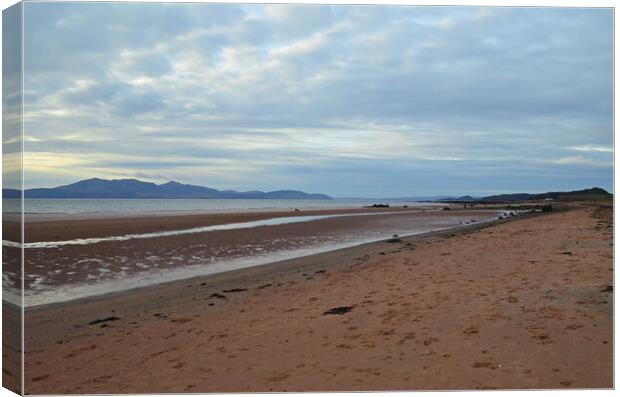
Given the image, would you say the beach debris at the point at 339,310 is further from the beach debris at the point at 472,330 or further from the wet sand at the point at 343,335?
the beach debris at the point at 472,330

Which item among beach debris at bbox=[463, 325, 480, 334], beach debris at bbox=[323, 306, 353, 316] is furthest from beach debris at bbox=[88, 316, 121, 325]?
beach debris at bbox=[463, 325, 480, 334]

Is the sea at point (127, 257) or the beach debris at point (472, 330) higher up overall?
the beach debris at point (472, 330)

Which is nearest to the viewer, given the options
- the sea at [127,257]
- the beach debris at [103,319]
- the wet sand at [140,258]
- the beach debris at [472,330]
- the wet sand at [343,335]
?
the wet sand at [343,335]

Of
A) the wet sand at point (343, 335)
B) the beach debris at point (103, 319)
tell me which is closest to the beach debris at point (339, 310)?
the wet sand at point (343, 335)

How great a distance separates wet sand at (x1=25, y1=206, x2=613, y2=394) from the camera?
15.5 ft

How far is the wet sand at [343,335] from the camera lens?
4.73m

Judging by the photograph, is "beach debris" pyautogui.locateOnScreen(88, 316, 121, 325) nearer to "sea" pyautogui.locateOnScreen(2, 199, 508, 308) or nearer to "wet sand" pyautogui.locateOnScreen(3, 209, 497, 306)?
"sea" pyautogui.locateOnScreen(2, 199, 508, 308)

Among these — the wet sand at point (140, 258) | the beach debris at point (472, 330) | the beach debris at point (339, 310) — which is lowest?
the wet sand at point (140, 258)

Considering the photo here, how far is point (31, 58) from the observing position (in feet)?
16.7

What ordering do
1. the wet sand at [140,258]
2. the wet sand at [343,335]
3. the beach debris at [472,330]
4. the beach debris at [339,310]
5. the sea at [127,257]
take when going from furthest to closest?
the wet sand at [140,258]
the sea at [127,257]
the beach debris at [339,310]
the beach debris at [472,330]
the wet sand at [343,335]

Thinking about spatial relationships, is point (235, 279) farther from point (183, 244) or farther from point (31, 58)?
point (183, 244)

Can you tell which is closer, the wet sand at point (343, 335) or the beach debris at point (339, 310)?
the wet sand at point (343, 335)

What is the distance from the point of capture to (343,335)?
18.4 ft

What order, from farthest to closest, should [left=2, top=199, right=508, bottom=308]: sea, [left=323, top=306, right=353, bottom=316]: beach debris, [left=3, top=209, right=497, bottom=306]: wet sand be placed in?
[left=3, top=209, right=497, bottom=306]: wet sand, [left=2, top=199, right=508, bottom=308]: sea, [left=323, top=306, right=353, bottom=316]: beach debris
